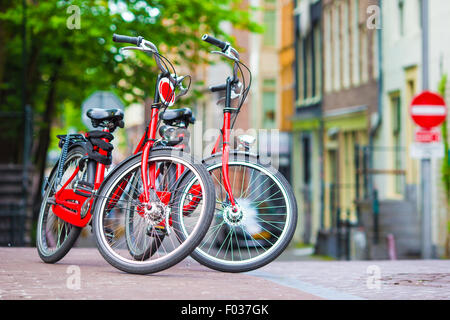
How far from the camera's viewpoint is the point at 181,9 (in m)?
22.6

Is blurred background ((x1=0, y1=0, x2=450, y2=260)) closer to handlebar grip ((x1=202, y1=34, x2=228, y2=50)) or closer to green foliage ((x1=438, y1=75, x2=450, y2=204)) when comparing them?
green foliage ((x1=438, y1=75, x2=450, y2=204))

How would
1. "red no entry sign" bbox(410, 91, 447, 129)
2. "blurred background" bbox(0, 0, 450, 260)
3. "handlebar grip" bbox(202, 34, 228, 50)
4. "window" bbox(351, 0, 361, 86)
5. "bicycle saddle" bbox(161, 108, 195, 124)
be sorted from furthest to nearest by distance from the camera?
1. "window" bbox(351, 0, 361, 86)
2. "blurred background" bbox(0, 0, 450, 260)
3. "red no entry sign" bbox(410, 91, 447, 129)
4. "bicycle saddle" bbox(161, 108, 195, 124)
5. "handlebar grip" bbox(202, 34, 228, 50)

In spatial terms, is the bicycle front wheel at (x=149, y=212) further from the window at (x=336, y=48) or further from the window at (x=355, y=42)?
the window at (x=336, y=48)

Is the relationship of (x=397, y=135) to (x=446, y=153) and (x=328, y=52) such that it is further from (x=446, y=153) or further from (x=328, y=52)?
(x=328, y=52)

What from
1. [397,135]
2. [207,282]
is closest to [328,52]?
[397,135]

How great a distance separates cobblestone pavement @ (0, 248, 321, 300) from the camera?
6.02m

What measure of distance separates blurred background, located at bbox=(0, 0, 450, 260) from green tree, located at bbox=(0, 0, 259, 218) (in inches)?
1.4

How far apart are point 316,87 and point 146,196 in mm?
29047

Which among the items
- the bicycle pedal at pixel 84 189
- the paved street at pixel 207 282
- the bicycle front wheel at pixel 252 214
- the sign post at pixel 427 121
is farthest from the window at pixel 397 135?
the bicycle front wheel at pixel 252 214

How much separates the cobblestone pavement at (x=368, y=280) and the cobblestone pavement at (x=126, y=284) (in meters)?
0.31

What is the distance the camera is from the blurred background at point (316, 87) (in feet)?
69.6

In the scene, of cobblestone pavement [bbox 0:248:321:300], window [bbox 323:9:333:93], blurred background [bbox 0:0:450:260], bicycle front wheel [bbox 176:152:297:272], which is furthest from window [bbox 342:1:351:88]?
bicycle front wheel [bbox 176:152:297:272]
